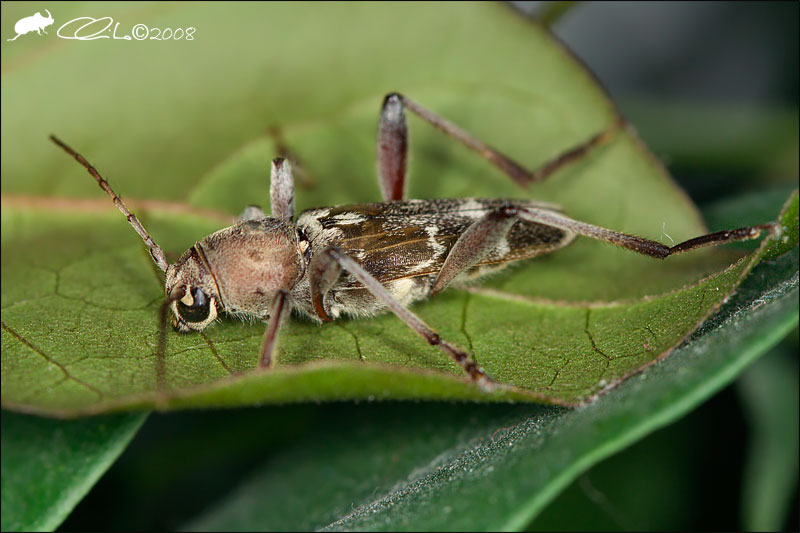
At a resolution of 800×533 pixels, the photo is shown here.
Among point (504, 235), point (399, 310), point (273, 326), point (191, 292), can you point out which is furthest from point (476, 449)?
point (191, 292)

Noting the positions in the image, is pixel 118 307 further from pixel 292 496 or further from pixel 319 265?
pixel 292 496

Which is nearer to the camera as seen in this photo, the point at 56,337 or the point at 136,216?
the point at 56,337

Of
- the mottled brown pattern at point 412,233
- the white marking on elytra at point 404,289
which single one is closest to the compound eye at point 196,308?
the mottled brown pattern at point 412,233

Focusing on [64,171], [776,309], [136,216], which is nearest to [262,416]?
[136,216]

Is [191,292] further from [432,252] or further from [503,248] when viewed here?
[503,248]

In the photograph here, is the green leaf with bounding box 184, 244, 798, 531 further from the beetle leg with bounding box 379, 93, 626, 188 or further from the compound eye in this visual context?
the beetle leg with bounding box 379, 93, 626, 188
